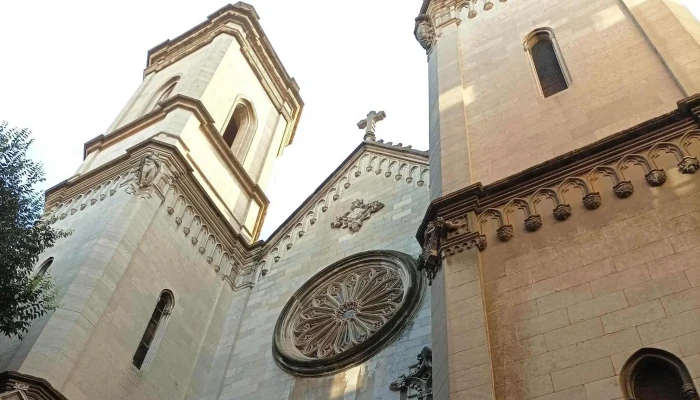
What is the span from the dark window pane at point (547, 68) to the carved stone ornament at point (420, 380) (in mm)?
4970

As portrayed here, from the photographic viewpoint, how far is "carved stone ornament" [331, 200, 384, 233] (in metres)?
16.0

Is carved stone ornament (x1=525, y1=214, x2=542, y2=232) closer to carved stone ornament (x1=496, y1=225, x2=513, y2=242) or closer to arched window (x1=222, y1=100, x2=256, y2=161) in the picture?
carved stone ornament (x1=496, y1=225, x2=513, y2=242)

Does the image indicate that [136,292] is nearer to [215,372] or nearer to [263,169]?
[215,372]

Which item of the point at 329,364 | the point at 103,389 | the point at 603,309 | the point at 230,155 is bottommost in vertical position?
the point at 603,309

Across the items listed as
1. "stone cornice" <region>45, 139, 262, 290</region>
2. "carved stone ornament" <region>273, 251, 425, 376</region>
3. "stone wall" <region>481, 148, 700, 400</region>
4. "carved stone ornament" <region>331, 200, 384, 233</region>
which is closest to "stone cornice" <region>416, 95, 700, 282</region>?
"stone wall" <region>481, 148, 700, 400</region>

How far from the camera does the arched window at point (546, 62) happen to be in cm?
1212

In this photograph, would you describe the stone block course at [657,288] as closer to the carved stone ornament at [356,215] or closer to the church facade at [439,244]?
the church facade at [439,244]

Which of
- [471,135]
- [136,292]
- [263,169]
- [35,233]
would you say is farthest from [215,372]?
[263,169]

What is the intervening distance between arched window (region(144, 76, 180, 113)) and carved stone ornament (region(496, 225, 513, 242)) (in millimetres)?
15789

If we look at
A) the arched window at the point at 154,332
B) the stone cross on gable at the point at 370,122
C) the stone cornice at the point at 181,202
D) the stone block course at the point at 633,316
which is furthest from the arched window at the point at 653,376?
the stone cross on gable at the point at 370,122

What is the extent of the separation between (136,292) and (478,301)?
26.1 feet

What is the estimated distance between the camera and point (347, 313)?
13.9 metres

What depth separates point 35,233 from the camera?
11898mm

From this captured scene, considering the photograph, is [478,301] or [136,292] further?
[136,292]
